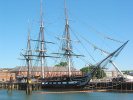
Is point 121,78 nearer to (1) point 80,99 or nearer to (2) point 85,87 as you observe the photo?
(2) point 85,87

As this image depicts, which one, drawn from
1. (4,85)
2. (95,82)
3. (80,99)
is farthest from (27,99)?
(4,85)

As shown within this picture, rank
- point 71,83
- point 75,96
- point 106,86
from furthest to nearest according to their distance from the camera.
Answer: point 106,86
point 71,83
point 75,96

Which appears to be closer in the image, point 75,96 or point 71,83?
point 75,96

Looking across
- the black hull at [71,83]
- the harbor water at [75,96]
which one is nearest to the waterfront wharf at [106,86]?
the black hull at [71,83]

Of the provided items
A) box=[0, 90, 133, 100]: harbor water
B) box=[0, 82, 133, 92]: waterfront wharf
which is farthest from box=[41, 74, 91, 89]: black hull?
box=[0, 90, 133, 100]: harbor water

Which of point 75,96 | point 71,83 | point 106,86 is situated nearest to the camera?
point 75,96

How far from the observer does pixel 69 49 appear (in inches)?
3900

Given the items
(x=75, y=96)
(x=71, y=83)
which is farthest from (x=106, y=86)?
(x=75, y=96)

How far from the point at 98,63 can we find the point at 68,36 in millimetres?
19726

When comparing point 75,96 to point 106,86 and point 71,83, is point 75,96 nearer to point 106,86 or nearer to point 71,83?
point 71,83

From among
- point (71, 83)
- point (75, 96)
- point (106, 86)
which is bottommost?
point (75, 96)

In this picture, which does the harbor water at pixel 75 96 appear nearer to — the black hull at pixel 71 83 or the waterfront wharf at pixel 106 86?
the waterfront wharf at pixel 106 86

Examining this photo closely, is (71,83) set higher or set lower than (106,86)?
higher

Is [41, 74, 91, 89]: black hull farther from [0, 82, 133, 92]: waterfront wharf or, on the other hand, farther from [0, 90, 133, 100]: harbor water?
[0, 90, 133, 100]: harbor water
